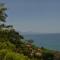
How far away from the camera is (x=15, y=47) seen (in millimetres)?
14539

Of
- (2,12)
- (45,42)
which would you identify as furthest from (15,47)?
(45,42)

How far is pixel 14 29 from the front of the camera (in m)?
15.6

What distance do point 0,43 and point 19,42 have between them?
71.1 inches

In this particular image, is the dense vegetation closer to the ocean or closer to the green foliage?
the green foliage

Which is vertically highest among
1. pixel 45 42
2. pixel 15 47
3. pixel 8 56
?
pixel 45 42

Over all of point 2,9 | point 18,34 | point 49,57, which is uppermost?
point 2,9

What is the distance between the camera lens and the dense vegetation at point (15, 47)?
1239 cm

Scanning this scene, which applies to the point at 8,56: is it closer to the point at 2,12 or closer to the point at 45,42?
the point at 2,12

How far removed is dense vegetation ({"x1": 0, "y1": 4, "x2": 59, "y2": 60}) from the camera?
12394 millimetres


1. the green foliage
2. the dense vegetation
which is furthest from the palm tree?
the green foliage

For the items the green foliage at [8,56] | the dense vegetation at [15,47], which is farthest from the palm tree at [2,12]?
the green foliage at [8,56]

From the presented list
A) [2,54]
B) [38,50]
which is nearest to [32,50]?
[38,50]

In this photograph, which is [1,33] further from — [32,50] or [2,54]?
[2,54]

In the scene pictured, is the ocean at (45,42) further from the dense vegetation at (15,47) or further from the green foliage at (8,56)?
the green foliage at (8,56)
